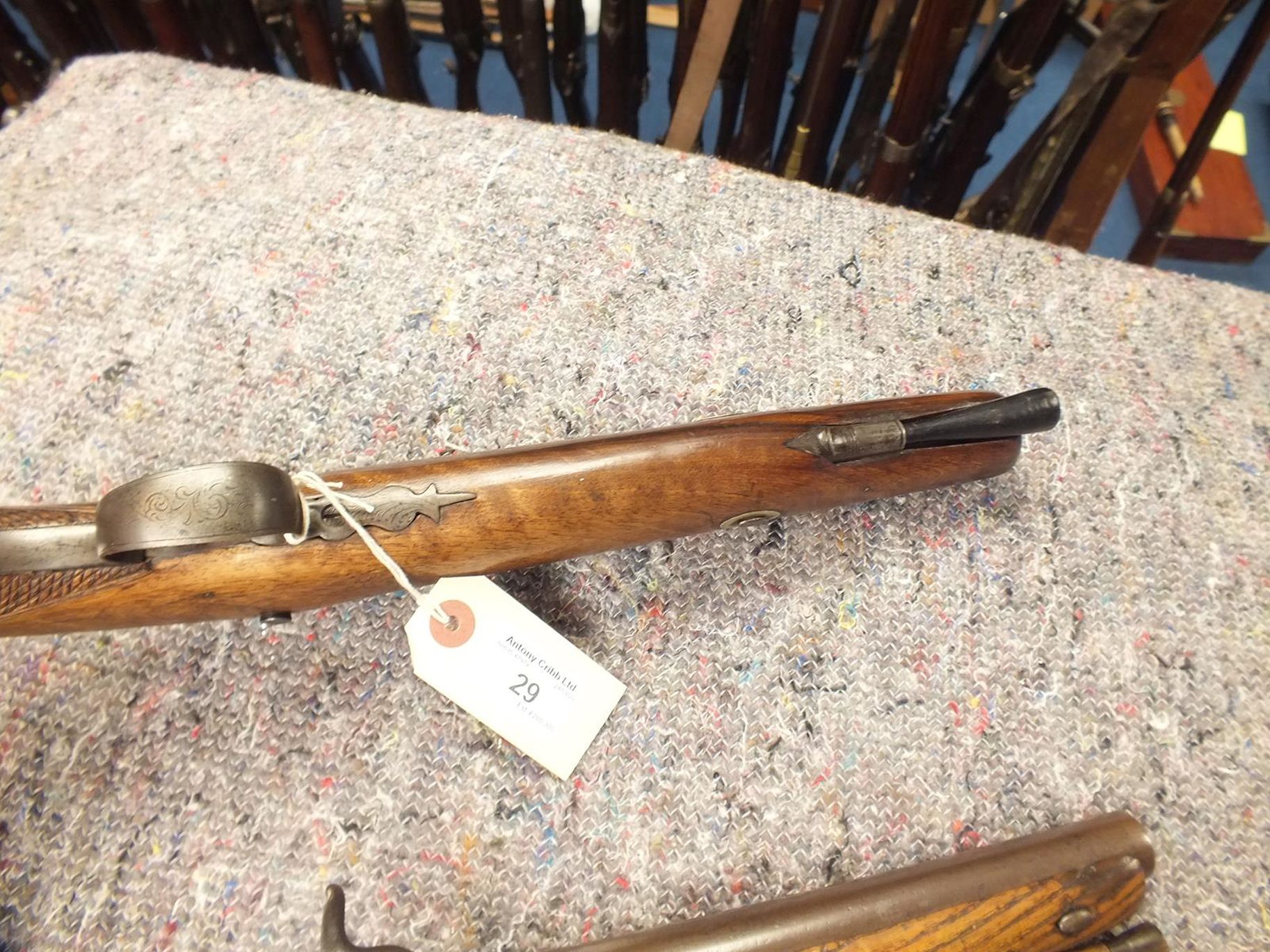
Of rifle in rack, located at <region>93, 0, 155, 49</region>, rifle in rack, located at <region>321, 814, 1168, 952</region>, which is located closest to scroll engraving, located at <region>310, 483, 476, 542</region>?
rifle in rack, located at <region>321, 814, 1168, 952</region>

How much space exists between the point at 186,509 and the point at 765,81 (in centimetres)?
117

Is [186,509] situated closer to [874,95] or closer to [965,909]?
[965,909]

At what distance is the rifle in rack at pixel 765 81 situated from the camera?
1.27 m

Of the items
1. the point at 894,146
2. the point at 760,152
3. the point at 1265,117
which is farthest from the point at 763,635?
the point at 1265,117

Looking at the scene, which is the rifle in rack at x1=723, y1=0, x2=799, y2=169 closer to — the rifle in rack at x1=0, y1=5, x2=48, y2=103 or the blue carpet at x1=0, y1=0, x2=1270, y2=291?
the blue carpet at x1=0, y1=0, x2=1270, y2=291

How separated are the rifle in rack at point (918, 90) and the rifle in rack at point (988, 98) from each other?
0.16ft

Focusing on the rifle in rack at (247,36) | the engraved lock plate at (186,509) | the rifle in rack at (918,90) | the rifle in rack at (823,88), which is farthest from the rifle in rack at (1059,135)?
the rifle in rack at (247,36)

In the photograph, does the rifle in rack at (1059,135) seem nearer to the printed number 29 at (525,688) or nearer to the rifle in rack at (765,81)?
the rifle in rack at (765,81)

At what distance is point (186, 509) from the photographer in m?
0.54

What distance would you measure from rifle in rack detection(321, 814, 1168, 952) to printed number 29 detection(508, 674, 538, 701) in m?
0.22

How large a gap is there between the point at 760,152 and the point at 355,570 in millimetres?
1142

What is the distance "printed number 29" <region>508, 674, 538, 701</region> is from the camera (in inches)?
31.4

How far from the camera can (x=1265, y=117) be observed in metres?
1.76

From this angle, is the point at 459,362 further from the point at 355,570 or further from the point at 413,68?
the point at 413,68
